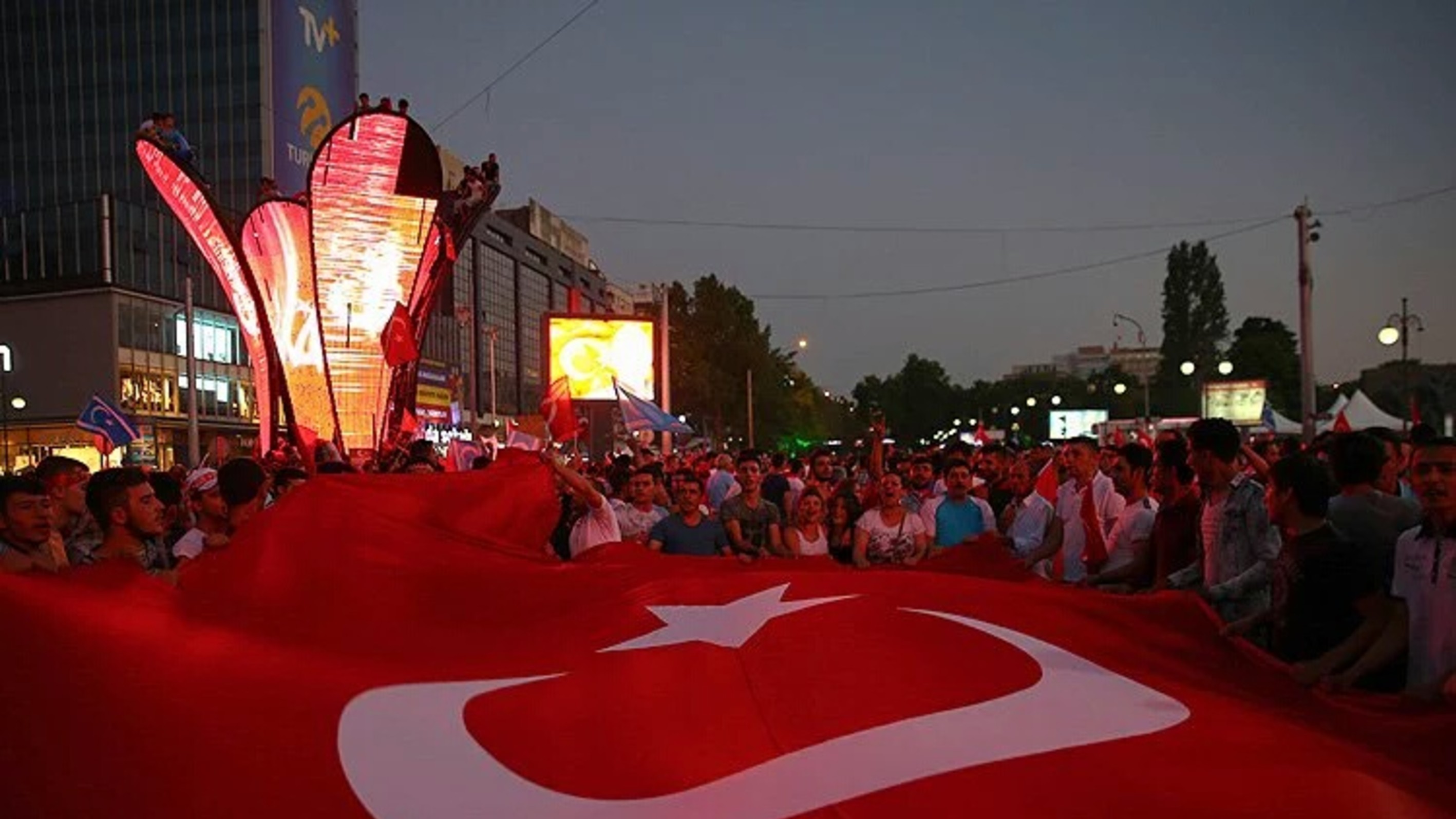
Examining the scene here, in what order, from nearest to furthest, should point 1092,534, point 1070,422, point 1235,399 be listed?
point 1092,534 < point 1235,399 < point 1070,422

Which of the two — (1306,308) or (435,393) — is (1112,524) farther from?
(435,393)

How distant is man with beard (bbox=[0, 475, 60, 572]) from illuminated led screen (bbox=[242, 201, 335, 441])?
1543 centimetres

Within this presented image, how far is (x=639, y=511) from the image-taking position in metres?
9.45

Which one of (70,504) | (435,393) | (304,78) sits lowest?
(70,504)

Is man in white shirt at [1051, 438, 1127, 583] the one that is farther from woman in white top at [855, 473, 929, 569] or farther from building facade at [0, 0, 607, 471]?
building facade at [0, 0, 607, 471]

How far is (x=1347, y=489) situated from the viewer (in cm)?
521

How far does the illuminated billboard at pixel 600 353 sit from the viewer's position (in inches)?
1142

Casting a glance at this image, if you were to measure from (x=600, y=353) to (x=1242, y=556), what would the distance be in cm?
2463

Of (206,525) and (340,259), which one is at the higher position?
(340,259)

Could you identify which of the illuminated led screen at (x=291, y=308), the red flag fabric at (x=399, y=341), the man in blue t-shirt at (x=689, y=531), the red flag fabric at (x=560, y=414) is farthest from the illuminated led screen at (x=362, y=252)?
the man in blue t-shirt at (x=689, y=531)

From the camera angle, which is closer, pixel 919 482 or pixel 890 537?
pixel 890 537

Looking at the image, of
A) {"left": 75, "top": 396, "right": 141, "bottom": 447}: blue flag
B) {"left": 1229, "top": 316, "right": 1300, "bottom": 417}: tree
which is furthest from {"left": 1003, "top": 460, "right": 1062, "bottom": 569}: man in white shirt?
{"left": 1229, "top": 316, "right": 1300, "bottom": 417}: tree

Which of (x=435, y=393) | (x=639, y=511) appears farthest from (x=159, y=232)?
(x=639, y=511)

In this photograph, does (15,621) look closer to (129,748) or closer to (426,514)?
(129,748)
